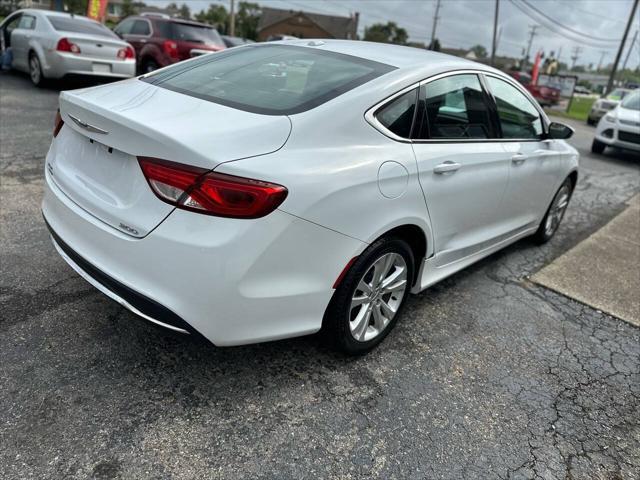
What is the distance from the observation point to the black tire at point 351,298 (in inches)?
95.6

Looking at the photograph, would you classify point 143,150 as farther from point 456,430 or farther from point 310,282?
point 456,430

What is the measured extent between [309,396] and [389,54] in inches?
80.5

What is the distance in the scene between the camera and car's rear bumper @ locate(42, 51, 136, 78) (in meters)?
8.74

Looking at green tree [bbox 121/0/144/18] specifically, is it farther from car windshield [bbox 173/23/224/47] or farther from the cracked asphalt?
the cracked asphalt

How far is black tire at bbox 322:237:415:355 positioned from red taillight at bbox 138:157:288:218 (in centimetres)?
63

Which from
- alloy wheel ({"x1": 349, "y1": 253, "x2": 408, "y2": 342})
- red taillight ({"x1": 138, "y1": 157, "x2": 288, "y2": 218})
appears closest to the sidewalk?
alloy wheel ({"x1": 349, "y1": 253, "x2": 408, "y2": 342})

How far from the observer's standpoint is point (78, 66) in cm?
884

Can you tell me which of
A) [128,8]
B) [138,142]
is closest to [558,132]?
[138,142]

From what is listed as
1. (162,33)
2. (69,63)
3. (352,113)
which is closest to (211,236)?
(352,113)

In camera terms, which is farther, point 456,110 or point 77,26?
point 77,26

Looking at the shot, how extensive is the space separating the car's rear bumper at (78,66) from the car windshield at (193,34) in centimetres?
204

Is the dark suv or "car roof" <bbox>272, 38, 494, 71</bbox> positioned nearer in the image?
"car roof" <bbox>272, 38, 494, 71</bbox>

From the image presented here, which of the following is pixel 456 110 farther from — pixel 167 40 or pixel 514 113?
pixel 167 40

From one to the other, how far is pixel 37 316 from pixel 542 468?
2.69 meters
